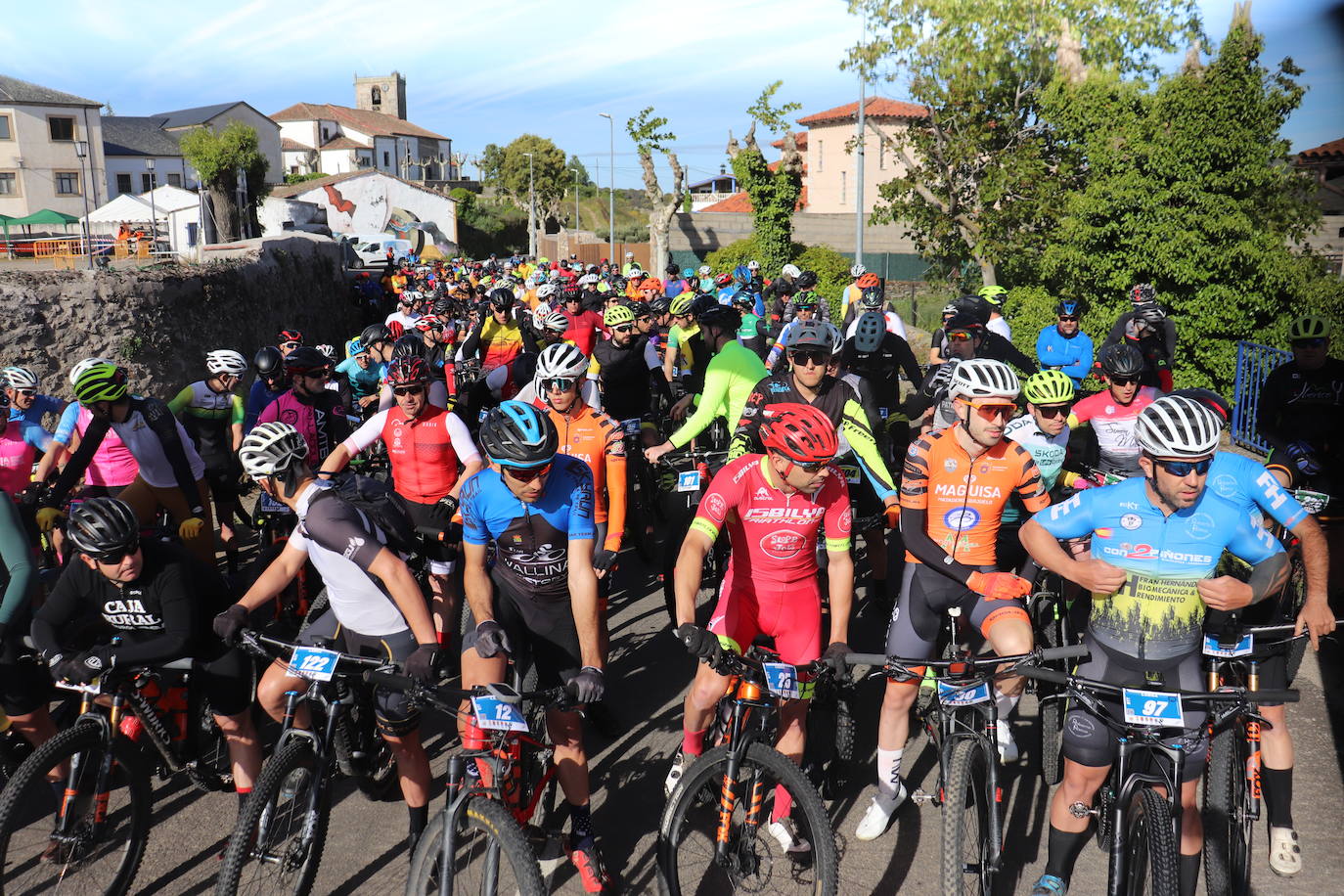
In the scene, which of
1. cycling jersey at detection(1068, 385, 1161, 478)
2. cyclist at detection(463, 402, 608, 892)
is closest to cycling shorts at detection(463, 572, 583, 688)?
cyclist at detection(463, 402, 608, 892)

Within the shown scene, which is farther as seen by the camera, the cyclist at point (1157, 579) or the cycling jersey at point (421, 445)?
the cycling jersey at point (421, 445)

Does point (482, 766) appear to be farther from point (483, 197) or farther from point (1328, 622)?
point (483, 197)

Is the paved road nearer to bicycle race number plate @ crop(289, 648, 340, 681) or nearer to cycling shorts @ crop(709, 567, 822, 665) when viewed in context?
cycling shorts @ crop(709, 567, 822, 665)

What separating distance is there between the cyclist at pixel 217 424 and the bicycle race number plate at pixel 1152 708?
23.2ft

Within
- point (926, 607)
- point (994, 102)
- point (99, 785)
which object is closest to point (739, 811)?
point (926, 607)

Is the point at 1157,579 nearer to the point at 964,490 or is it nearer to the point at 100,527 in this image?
the point at 964,490

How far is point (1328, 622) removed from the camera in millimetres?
4301

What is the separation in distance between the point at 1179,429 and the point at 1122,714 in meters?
1.18

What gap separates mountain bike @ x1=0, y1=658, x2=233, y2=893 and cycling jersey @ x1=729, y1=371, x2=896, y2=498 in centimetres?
370

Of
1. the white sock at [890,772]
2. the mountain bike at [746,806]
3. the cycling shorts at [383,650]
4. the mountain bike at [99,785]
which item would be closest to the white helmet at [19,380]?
the mountain bike at [99,785]

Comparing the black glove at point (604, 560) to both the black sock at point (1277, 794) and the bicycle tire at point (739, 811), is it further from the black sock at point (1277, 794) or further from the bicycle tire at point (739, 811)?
the black sock at point (1277, 794)

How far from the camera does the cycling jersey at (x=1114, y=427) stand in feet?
22.1

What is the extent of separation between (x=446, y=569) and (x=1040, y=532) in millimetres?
3583

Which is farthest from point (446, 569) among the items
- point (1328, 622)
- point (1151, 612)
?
point (1328, 622)
